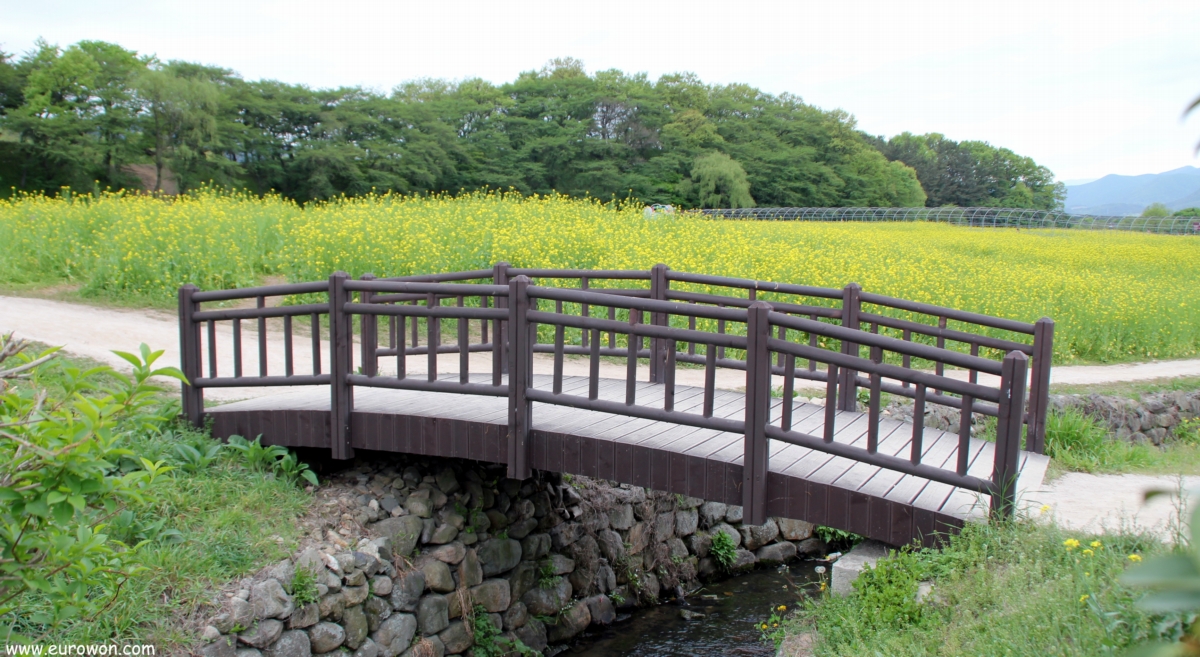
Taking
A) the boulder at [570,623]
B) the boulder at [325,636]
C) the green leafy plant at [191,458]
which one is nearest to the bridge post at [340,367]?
the green leafy plant at [191,458]

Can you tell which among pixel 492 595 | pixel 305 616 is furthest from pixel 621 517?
pixel 305 616

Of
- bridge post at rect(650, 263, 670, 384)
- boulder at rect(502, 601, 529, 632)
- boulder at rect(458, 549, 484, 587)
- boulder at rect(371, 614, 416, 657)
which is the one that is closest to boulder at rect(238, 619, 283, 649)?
boulder at rect(371, 614, 416, 657)

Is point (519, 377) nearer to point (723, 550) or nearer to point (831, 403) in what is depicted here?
point (831, 403)

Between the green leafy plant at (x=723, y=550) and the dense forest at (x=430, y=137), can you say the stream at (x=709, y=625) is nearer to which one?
the green leafy plant at (x=723, y=550)

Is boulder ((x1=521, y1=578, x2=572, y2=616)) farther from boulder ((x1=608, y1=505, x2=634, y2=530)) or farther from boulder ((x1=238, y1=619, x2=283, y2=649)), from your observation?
boulder ((x1=238, y1=619, x2=283, y2=649))

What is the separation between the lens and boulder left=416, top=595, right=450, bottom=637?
6199 mm

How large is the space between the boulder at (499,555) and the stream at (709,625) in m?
0.85

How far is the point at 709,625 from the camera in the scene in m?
7.43

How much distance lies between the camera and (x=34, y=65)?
112ft

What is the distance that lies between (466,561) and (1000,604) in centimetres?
397

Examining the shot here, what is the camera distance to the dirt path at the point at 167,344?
941cm

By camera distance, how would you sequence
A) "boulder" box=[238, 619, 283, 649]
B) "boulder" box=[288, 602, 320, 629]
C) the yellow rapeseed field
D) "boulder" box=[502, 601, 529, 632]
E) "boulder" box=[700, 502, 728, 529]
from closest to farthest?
"boulder" box=[238, 619, 283, 649]
"boulder" box=[288, 602, 320, 629]
"boulder" box=[502, 601, 529, 632]
"boulder" box=[700, 502, 728, 529]
the yellow rapeseed field

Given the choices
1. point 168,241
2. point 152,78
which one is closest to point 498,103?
point 152,78

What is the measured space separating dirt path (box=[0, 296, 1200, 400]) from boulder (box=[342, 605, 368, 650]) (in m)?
3.24
